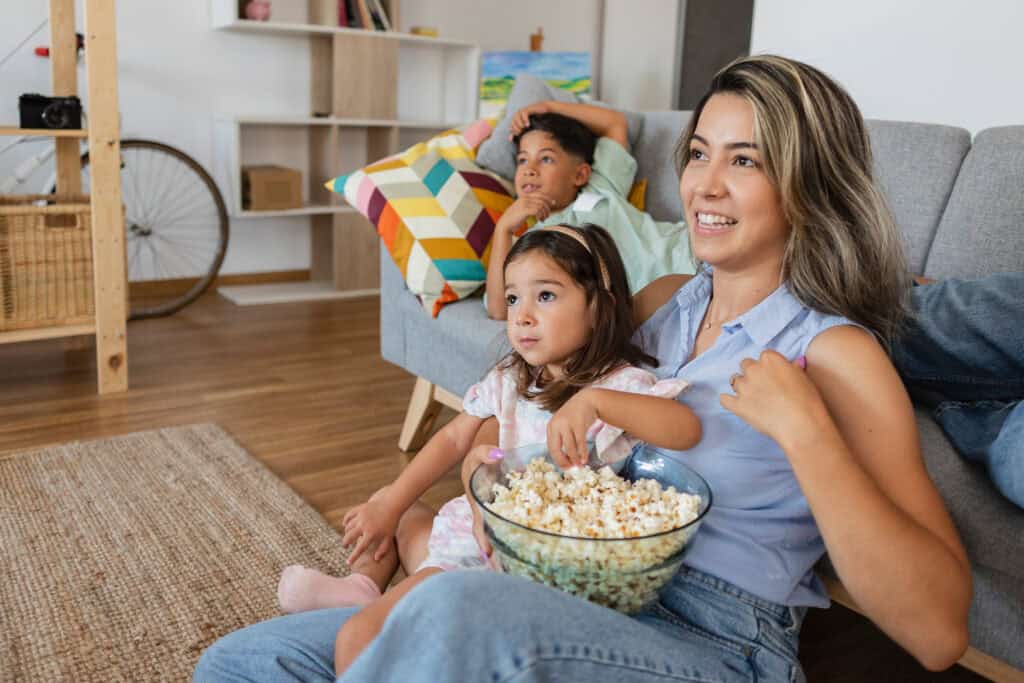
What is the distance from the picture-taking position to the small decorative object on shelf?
13.9 ft

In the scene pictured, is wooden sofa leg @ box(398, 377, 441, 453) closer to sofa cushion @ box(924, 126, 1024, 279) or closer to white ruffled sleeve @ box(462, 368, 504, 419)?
white ruffled sleeve @ box(462, 368, 504, 419)

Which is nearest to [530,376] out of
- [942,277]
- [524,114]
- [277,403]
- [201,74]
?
[942,277]

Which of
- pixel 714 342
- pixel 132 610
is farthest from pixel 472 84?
pixel 714 342

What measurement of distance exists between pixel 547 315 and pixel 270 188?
3.27m

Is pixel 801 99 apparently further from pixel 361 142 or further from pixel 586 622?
pixel 361 142

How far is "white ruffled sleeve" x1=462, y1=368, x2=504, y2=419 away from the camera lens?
7.05ft

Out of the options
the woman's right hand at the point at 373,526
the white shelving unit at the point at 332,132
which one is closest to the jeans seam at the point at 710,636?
the woman's right hand at the point at 373,526

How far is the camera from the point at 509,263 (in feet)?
4.65

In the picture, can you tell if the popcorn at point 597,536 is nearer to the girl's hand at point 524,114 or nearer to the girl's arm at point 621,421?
the girl's arm at point 621,421

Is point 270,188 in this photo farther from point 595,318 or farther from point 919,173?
point 595,318

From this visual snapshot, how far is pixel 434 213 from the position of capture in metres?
2.47

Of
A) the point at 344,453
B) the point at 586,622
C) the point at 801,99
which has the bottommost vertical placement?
the point at 344,453

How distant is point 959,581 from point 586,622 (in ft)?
1.18

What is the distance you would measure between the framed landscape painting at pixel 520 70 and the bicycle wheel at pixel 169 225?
4.88 ft
